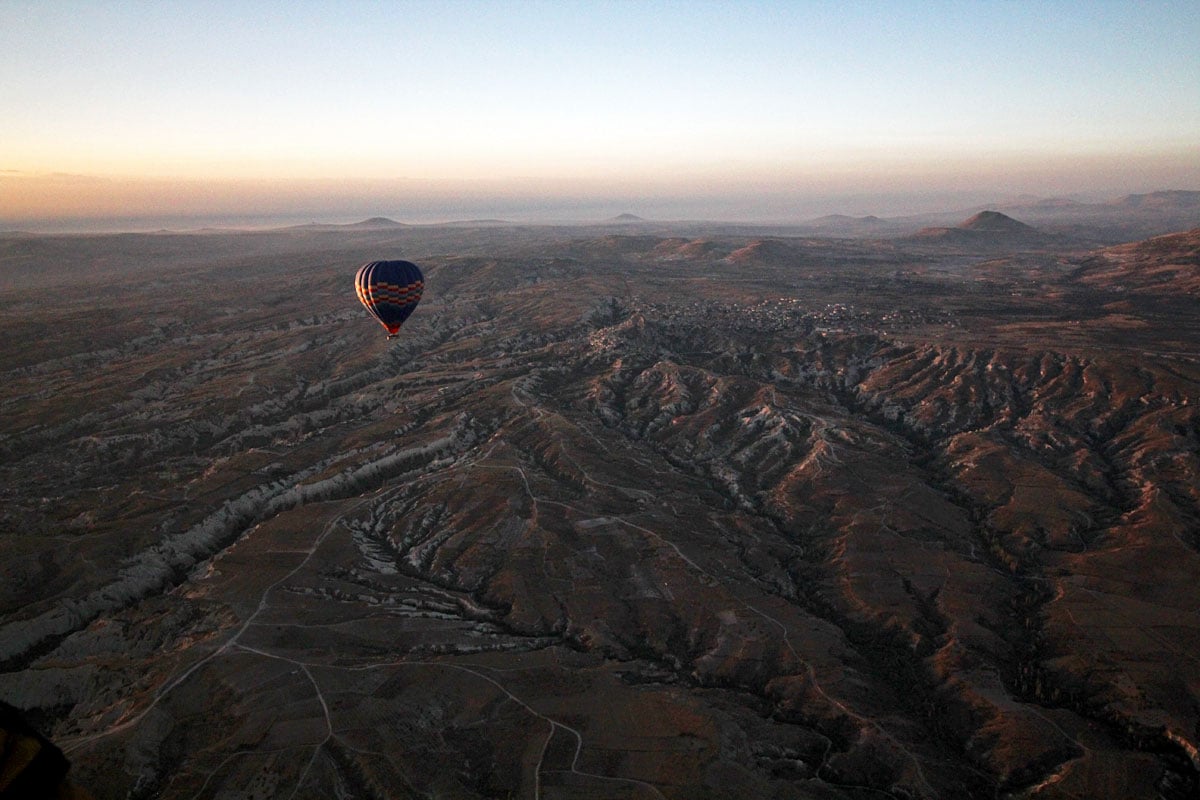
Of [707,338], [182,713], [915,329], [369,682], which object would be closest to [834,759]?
[369,682]

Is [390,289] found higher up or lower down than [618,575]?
higher up

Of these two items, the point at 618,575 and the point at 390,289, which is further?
the point at 390,289

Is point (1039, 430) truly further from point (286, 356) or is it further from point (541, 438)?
point (286, 356)

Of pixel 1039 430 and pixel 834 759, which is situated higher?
pixel 1039 430

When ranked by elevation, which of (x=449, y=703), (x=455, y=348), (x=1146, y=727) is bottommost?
(x=1146, y=727)

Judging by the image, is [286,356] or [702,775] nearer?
[702,775]
